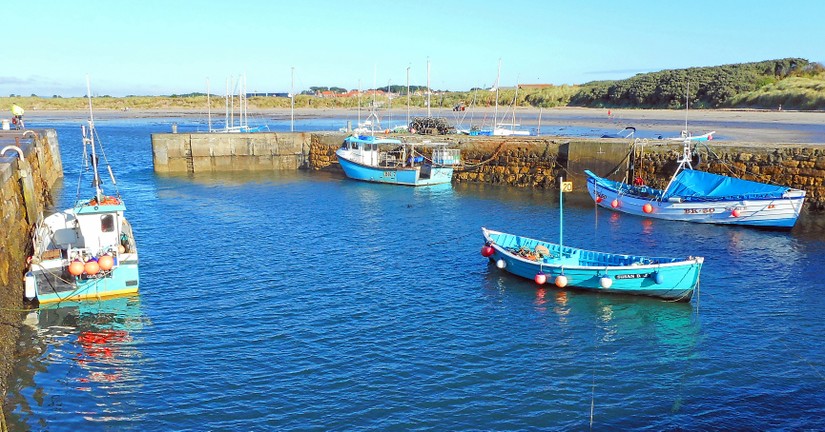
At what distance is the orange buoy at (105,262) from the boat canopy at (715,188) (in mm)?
25346

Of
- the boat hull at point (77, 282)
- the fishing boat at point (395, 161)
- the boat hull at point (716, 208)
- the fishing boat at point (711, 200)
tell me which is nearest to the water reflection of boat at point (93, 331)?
the boat hull at point (77, 282)

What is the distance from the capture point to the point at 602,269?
2167 centimetres

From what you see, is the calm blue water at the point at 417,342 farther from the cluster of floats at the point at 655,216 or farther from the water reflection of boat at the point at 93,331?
the cluster of floats at the point at 655,216

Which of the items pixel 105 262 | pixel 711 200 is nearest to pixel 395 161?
pixel 711 200

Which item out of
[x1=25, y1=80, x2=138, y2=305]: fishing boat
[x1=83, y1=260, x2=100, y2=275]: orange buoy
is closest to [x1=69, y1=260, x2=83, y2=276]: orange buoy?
[x1=25, y1=80, x2=138, y2=305]: fishing boat

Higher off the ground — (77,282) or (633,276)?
(77,282)

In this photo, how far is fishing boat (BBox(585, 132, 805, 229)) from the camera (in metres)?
31.1

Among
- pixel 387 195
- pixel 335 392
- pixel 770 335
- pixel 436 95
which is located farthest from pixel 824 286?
pixel 436 95

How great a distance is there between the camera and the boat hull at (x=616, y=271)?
21.2 m

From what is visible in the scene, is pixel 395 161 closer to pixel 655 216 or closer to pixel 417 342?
pixel 655 216

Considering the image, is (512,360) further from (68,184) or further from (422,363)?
(68,184)

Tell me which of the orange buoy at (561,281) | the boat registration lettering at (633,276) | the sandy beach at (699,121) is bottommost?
the orange buoy at (561,281)

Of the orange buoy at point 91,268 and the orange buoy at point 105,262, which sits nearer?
the orange buoy at point 91,268

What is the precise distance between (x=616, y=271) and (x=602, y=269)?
16.9 inches
